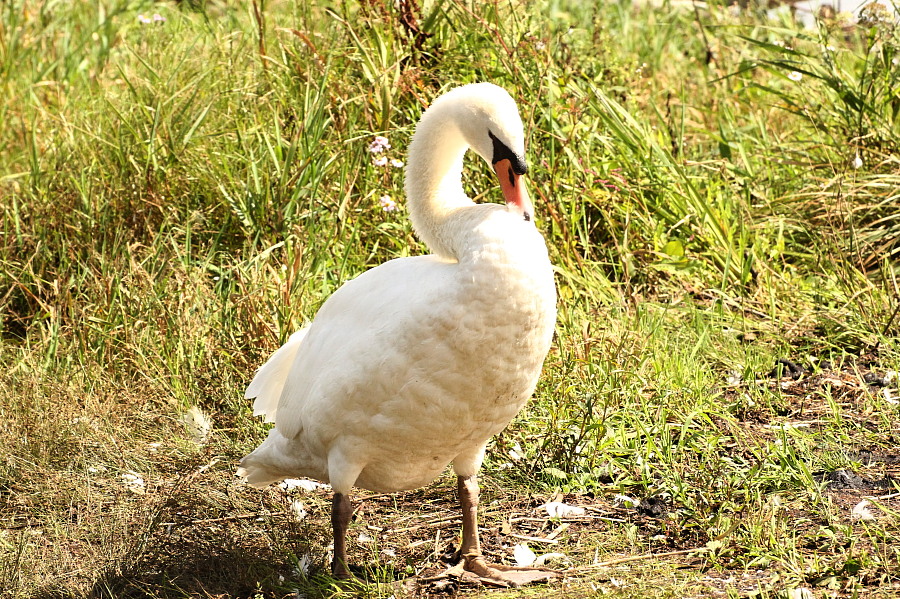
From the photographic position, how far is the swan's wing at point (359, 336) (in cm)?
320

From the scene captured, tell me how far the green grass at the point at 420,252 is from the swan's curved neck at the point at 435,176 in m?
1.11

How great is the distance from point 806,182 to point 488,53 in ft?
6.10

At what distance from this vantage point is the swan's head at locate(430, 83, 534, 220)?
127 inches

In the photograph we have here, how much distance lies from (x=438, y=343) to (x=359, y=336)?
0.34 metres

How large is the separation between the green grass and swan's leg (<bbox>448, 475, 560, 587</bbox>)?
94 millimetres

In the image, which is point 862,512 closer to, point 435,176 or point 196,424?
point 435,176

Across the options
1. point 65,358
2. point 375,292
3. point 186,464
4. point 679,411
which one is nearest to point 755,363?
point 679,411

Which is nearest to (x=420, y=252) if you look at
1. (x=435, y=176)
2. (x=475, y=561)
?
(x=435, y=176)

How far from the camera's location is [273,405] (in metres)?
4.10

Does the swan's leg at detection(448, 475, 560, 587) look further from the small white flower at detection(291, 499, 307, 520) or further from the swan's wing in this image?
the small white flower at detection(291, 499, 307, 520)

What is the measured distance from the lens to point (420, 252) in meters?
5.41

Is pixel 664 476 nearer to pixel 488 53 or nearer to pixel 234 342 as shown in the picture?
pixel 234 342

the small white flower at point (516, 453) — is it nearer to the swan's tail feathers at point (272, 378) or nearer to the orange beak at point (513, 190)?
the swan's tail feathers at point (272, 378)

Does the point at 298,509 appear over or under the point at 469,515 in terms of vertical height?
under
